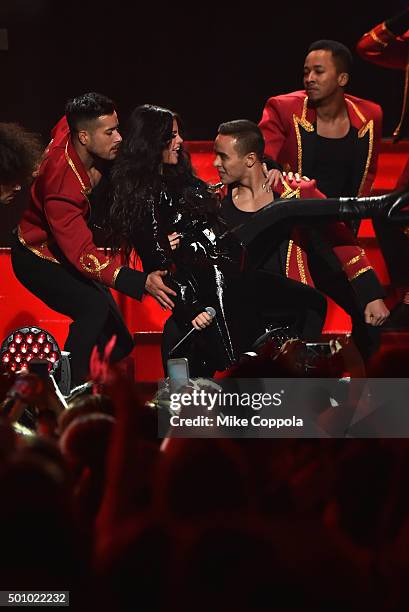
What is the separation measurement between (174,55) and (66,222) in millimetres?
1444

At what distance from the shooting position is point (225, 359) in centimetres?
394

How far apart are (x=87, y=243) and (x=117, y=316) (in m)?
0.32

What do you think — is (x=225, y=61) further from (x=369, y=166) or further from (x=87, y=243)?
(x=87, y=243)

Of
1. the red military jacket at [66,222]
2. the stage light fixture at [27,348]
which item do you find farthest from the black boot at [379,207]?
the stage light fixture at [27,348]

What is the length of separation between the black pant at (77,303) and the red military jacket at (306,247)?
807mm

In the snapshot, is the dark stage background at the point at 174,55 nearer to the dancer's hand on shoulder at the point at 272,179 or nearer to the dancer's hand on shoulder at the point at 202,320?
the dancer's hand on shoulder at the point at 272,179

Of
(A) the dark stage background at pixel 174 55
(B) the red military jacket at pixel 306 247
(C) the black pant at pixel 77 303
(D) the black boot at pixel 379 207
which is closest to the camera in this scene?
(C) the black pant at pixel 77 303

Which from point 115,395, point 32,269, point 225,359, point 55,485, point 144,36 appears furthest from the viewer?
point 144,36

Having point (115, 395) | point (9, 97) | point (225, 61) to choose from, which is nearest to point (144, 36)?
point (225, 61)

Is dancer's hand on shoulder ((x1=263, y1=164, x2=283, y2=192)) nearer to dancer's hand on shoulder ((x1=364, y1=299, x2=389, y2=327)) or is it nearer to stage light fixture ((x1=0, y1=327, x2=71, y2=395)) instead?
dancer's hand on shoulder ((x1=364, y1=299, x2=389, y2=327))

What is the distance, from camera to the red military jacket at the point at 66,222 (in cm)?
409

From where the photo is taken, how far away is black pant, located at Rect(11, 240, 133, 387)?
4074mm

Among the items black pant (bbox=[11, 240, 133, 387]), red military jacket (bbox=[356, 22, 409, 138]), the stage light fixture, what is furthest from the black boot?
the stage light fixture

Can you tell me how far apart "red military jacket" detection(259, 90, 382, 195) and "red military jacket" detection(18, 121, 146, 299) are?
2.93ft
